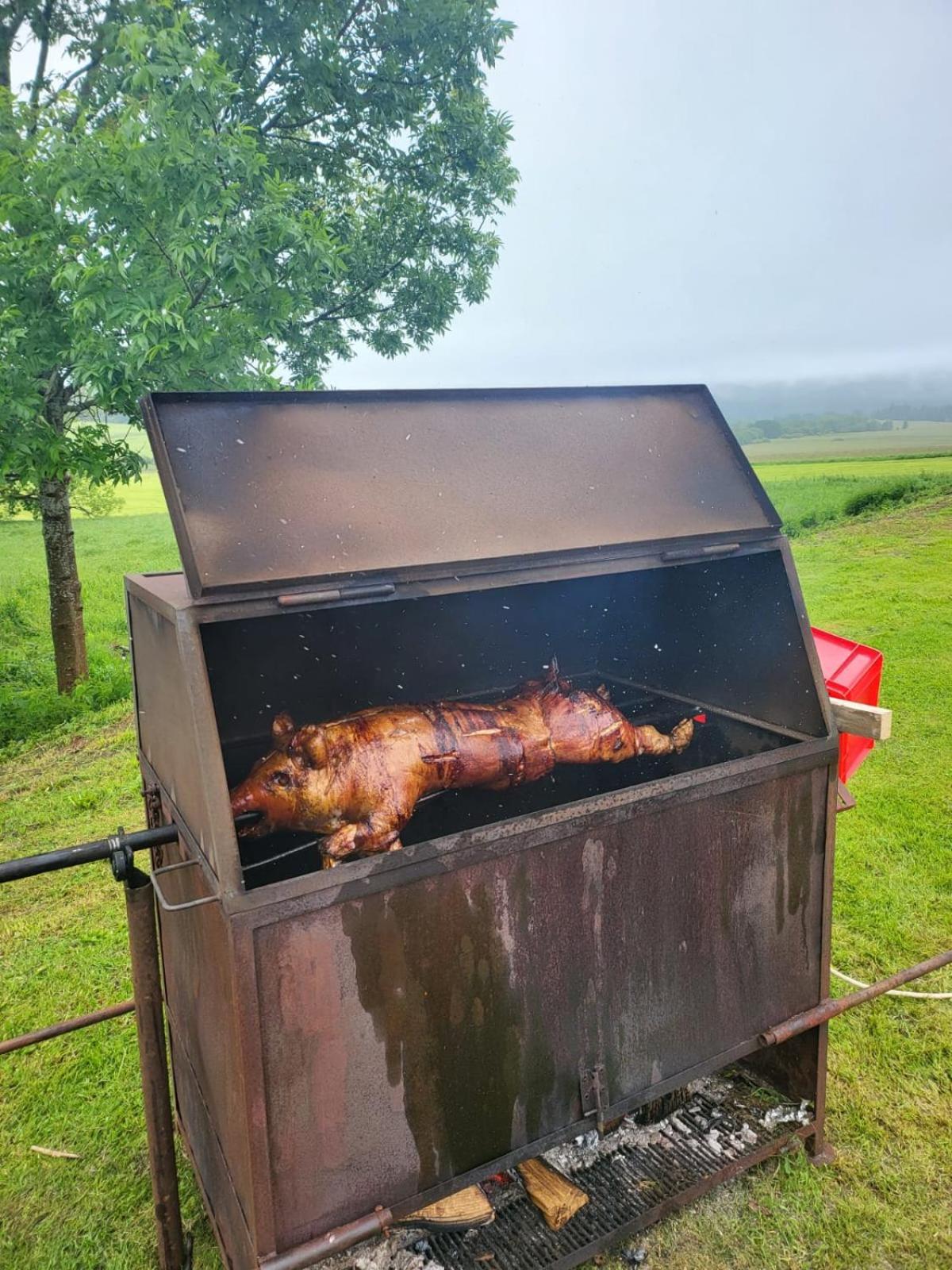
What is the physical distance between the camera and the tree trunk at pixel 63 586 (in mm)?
7234

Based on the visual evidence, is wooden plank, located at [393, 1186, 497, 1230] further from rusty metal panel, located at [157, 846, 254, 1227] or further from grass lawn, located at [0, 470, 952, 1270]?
rusty metal panel, located at [157, 846, 254, 1227]

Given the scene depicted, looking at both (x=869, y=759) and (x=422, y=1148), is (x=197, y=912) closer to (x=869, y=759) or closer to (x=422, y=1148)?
(x=422, y=1148)

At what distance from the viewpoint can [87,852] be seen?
163 centimetres

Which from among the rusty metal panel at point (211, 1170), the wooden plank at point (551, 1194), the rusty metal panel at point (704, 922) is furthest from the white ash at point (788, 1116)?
the rusty metal panel at point (211, 1170)

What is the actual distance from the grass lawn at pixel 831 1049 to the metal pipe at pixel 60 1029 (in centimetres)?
59

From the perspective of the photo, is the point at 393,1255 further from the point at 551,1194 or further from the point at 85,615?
the point at 85,615

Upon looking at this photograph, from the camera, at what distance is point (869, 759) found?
5.91 m

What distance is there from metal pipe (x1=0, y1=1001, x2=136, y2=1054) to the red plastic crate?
248 cm

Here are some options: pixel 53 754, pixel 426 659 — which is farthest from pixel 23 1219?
pixel 53 754

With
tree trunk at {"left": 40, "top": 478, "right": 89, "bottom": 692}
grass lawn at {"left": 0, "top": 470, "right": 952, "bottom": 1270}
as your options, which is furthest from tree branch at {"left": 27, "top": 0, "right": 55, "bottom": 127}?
grass lawn at {"left": 0, "top": 470, "right": 952, "bottom": 1270}

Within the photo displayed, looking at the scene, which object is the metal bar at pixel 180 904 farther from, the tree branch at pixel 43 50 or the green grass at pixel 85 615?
the tree branch at pixel 43 50

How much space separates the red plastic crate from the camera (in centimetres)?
282

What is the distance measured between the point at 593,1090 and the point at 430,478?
153 centimetres

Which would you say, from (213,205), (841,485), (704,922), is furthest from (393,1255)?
(841,485)
